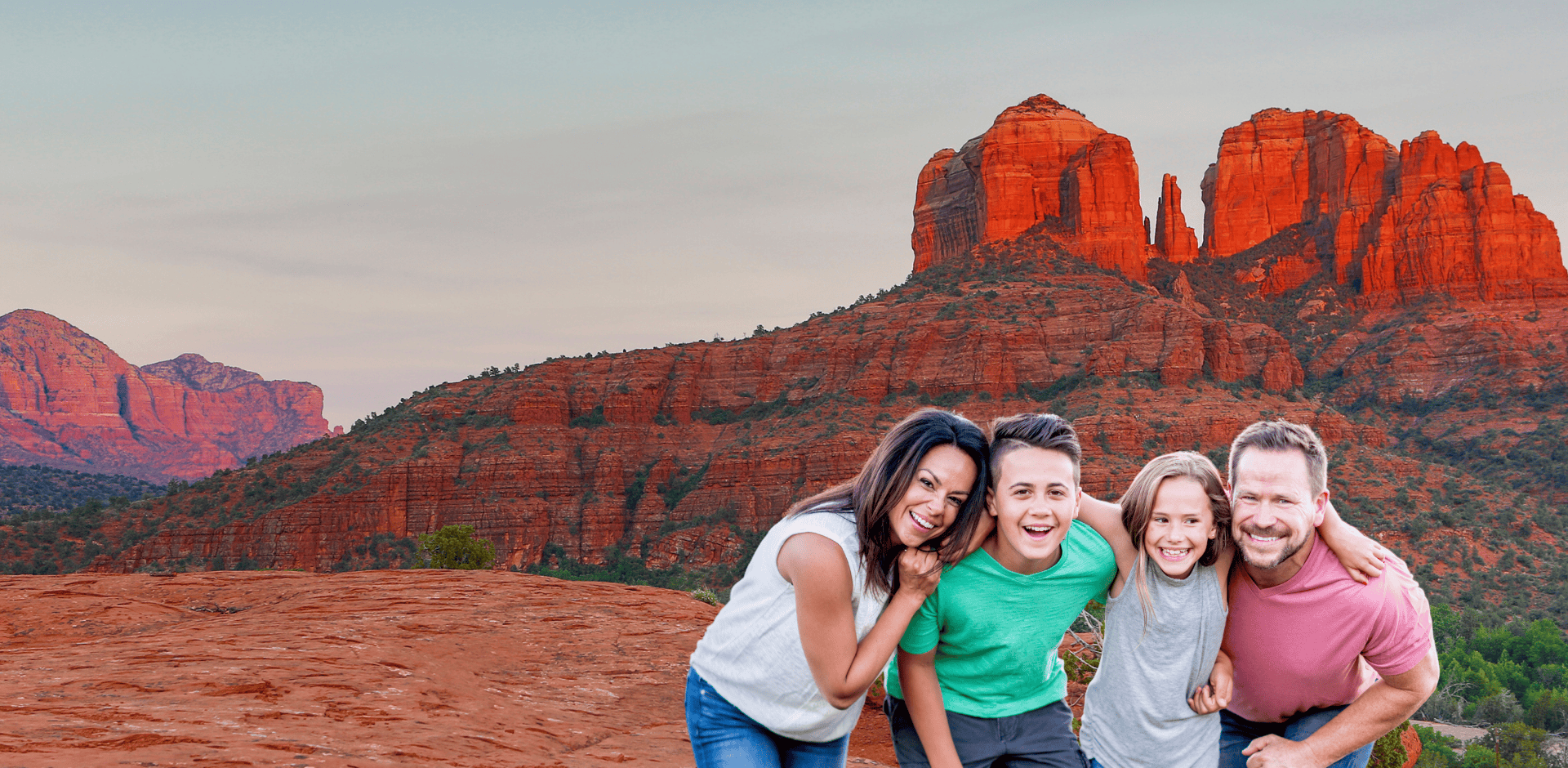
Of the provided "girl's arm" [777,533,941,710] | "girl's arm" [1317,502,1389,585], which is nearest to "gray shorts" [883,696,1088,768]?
"girl's arm" [777,533,941,710]

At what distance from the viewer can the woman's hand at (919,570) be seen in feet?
9.93

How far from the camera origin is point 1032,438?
3.24 metres

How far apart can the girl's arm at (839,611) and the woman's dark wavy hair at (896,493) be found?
69 millimetres

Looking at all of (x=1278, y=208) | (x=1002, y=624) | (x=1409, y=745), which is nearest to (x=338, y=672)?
(x=1002, y=624)

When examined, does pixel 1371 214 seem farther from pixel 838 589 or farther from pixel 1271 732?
pixel 838 589

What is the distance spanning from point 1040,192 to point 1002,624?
276 ft

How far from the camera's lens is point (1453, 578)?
3884cm

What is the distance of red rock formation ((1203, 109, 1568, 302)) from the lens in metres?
77.4

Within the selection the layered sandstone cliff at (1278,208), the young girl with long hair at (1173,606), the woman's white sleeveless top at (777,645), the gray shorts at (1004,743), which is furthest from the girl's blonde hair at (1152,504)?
the layered sandstone cliff at (1278,208)

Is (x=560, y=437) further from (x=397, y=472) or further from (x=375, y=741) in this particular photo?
(x=375, y=741)

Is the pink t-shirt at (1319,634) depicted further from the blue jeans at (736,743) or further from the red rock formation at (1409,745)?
the red rock formation at (1409,745)

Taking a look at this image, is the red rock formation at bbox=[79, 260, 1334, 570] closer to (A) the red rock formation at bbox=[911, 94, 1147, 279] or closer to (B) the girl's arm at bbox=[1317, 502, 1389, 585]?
(A) the red rock formation at bbox=[911, 94, 1147, 279]

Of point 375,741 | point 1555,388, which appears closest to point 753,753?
point 375,741

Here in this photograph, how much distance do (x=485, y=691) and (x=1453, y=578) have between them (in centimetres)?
4316
